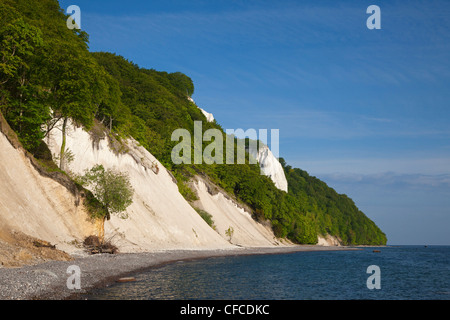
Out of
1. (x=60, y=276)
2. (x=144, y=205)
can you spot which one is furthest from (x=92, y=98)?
(x=60, y=276)

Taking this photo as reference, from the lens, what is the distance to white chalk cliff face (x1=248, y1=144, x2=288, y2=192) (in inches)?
5138

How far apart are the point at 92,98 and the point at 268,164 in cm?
9937

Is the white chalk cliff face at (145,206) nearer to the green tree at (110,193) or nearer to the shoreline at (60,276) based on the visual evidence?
the green tree at (110,193)

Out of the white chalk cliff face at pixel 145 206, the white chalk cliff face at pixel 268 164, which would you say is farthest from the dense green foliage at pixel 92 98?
the white chalk cliff face at pixel 268 164

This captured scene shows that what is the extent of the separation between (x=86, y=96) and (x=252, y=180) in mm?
57682

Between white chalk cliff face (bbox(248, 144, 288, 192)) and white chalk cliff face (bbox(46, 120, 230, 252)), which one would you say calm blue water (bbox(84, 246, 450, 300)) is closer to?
white chalk cliff face (bbox(46, 120, 230, 252))

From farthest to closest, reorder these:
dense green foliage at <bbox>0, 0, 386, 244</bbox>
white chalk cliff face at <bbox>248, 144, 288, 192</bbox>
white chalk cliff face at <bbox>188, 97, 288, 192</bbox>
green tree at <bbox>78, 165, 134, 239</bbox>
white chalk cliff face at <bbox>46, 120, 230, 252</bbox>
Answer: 1. white chalk cliff face at <bbox>248, 144, 288, 192</bbox>
2. white chalk cliff face at <bbox>188, 97, 288, 192</bbox>
3. white chalk cliff face at <bbox>46, 120, 230, 252</bbox>
4. green tree at <bbox>78, 165, 134, 239</bbox>
5. dense green foliage at <bbox>0, 0, 386, 244</bbox>

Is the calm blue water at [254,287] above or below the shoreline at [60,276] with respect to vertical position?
below

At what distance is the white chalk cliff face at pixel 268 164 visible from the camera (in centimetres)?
13050

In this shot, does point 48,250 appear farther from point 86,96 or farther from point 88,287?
point 86,96

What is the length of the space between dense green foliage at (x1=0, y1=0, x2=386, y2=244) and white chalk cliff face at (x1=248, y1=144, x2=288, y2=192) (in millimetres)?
13411

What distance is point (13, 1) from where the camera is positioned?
137 ft

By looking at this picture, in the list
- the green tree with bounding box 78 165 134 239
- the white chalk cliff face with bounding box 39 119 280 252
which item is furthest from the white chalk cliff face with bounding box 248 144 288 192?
the green tree with bounding box 78 165 134 239

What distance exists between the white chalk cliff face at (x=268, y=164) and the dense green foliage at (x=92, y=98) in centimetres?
1341
